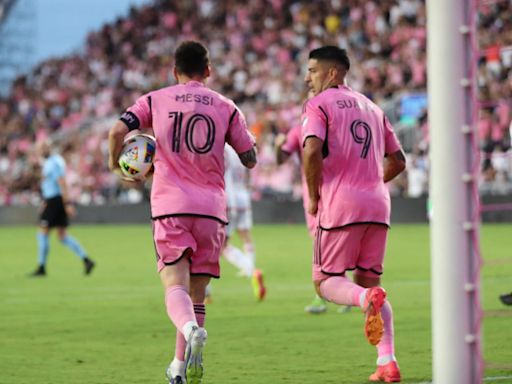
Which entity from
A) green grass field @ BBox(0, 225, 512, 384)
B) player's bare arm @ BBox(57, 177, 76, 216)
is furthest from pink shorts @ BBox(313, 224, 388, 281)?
player's bare arm @ BBox(57, 177, 76, 216)

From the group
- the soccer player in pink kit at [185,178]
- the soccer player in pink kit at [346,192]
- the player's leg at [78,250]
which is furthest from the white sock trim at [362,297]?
the player's leg at [78,250]

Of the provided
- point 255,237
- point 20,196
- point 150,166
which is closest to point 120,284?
point 150,166

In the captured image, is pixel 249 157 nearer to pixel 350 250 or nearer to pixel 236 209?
pixel 350 250

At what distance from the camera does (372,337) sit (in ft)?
24.2

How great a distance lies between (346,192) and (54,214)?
446 inches

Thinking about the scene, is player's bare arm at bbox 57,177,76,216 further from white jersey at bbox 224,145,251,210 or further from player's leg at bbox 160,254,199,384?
player's leg at bbox 160,254,199,384

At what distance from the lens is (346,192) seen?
8.19 metres

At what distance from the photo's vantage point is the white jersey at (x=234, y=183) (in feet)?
53.8

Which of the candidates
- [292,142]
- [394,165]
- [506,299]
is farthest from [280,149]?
[394,165]

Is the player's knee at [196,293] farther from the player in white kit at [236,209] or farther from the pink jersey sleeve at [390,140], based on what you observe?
the player in white kit at [236,209]

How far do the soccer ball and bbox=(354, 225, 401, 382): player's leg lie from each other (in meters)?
1.57

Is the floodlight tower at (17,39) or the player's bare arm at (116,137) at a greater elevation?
the floodlight tower at (17,39)

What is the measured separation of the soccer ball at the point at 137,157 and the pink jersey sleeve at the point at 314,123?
1.04 metres

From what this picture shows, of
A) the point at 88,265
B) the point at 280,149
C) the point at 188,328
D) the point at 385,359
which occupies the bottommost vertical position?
the point at 88,265
